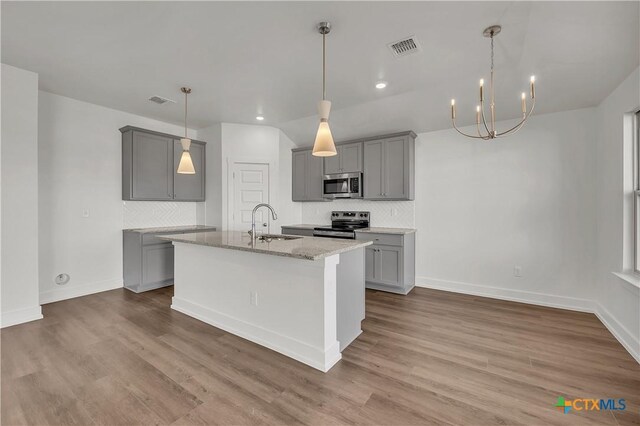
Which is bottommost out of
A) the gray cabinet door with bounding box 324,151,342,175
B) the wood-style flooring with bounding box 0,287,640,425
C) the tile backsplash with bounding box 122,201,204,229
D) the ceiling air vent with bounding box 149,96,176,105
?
the wood-style flooring with bounding box 0,287,640,425

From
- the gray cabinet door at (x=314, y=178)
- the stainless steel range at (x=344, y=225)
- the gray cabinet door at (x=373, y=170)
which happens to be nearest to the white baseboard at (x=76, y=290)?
the stainless steel range at (x=344, y=225)

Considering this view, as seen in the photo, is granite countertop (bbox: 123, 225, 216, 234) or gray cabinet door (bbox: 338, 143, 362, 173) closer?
granite countertop (bbox: 123, 225, 216, 234)

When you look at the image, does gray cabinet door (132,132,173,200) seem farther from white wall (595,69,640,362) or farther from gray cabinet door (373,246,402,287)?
white wall (595,69,640,362)

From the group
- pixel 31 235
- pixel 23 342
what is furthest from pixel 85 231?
pixel 23 342

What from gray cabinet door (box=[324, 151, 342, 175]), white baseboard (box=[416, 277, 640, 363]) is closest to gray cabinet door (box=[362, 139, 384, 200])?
gray cabinet door (box=[324, 151, 342, 175])

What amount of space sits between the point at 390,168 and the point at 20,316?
191 inches

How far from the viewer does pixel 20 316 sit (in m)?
2.97

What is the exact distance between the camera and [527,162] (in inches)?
145

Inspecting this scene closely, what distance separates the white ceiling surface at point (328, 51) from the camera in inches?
81.5

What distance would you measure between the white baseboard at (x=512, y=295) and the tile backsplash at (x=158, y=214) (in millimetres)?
4190

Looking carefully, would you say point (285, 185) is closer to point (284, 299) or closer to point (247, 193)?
point (247, 193)

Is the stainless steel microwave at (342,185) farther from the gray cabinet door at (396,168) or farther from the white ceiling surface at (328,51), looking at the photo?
the white ceiling surface at (328,51)

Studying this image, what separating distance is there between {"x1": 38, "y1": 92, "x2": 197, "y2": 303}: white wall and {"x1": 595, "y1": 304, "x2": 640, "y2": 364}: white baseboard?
607cm

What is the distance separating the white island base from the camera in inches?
87.8
